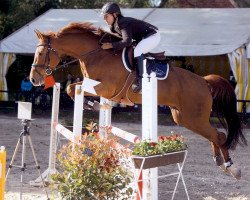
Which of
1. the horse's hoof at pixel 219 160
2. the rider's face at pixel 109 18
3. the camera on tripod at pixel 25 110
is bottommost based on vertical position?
the horse's hoof at pixel 219 160

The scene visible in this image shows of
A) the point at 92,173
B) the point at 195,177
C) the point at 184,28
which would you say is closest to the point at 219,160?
the point at 195,177

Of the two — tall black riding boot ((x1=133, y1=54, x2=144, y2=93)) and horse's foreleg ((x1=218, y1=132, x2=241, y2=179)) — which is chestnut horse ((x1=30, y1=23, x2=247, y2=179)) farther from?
tall black riding boot ((x1=133, y1=54, x2=144, y2=93))

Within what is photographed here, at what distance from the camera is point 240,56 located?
1564cm

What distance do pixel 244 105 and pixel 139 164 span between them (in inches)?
442

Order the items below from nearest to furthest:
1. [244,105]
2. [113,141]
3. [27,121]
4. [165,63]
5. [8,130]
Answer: [113,141] < [27,121] < [165,63] < [8,130] < [244,105]

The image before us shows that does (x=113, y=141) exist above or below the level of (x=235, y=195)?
above

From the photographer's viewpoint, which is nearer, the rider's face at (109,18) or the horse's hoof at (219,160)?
the rider's face at (109,18)

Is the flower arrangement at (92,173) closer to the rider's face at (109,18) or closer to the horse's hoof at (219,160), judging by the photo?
the rider's face at (109,18)

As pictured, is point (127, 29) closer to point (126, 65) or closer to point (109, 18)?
point (109, 18)

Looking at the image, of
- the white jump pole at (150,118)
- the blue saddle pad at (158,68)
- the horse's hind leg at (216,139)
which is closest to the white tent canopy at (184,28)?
the horse's hind leg at (216,139)

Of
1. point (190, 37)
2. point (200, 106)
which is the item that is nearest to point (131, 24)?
point (200, 106)

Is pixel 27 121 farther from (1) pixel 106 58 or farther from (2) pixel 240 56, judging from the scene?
(2) pixel 240 56

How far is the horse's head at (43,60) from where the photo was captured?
22.5 feet

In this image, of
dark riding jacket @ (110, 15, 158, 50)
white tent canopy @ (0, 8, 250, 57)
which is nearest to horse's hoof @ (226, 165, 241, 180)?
dark riding jacket @ (110, 15, 158, 50)
